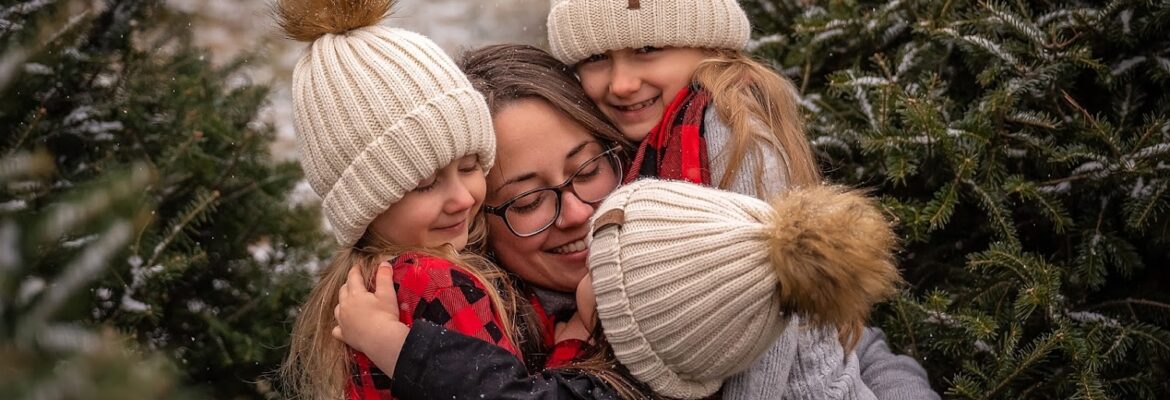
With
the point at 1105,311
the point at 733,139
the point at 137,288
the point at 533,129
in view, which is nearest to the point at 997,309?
the point at 1105,311

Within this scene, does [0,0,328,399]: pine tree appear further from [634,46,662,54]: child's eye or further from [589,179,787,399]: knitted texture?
[634,46,662,54]: child's eye

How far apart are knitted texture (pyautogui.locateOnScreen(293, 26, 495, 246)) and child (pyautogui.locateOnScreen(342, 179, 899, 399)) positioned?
34 cm

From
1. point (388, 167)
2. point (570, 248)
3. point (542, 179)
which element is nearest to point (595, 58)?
point (542, 179)

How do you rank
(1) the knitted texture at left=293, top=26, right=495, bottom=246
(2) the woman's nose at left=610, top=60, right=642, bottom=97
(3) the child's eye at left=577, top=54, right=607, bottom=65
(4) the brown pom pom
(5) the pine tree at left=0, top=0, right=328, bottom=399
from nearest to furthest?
(1) the knitted texture at left=293, top=26, right=495, bottom=246 → (4) the brown pom pom → (5) the pine tree at left=0, top=0, right=328, bottom=399 → (2) the woman's nose at left=610, top=60, right=642, bottom=97 → (3) the child's eye at left=577, top=54, right=607, bottom=65

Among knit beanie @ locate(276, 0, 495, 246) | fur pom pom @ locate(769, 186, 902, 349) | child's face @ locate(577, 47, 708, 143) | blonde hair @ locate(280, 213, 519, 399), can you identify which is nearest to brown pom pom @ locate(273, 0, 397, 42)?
knit beanie @ locate(276, 0, 495, 246)

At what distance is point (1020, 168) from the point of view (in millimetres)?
2697

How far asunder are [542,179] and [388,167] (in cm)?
47

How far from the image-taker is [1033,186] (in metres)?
2.54

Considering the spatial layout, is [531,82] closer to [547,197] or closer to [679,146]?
[547,197]

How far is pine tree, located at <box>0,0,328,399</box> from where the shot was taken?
7.92 ft

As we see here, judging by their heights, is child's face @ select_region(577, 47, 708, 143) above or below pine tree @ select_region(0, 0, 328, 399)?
above

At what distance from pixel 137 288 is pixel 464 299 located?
1055 mm

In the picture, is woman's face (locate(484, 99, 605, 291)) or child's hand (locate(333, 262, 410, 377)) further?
woman's face (locate(484, 99, 605, 291))

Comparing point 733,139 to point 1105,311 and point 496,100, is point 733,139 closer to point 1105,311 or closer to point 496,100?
point 496,100
